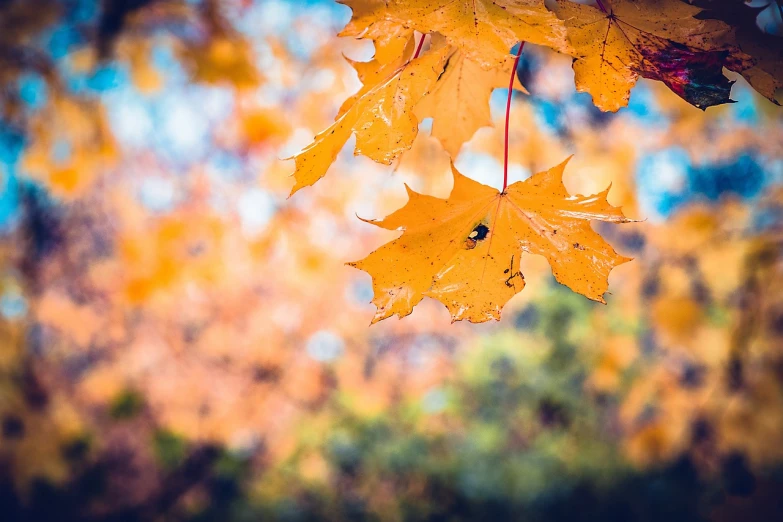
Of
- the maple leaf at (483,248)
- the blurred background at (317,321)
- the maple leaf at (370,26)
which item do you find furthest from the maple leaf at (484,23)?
the blurred background at (317,321)

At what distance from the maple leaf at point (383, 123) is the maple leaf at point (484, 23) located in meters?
0.03

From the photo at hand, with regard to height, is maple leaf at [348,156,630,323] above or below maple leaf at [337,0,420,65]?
below

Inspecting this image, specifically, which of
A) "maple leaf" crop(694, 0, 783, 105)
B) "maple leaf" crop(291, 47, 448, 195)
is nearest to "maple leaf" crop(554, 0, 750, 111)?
"maple leaf" crop(694, 0, 783, 105)

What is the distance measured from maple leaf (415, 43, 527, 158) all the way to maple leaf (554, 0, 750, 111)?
0.48 ft

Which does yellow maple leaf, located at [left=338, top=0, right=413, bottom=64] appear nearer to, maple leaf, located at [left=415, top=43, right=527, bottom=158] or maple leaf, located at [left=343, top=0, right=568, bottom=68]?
maple leaf, located at [left=343, top=0, right=568, bottom=68]

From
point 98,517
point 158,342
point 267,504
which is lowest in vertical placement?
point 267,504

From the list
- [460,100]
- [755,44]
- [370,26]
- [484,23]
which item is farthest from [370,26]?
[755,44]

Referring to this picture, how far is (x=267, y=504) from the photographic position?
148 inches

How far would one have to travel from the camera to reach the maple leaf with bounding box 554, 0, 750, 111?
0.42m

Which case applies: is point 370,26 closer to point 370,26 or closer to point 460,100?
point 370,26

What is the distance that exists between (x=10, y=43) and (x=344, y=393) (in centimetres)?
350

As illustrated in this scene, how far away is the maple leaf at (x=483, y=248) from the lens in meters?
0.45

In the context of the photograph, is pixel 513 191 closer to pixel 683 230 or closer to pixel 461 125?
pixel 461 125

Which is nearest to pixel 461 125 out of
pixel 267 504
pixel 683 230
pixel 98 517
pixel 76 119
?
pixel 683 230
